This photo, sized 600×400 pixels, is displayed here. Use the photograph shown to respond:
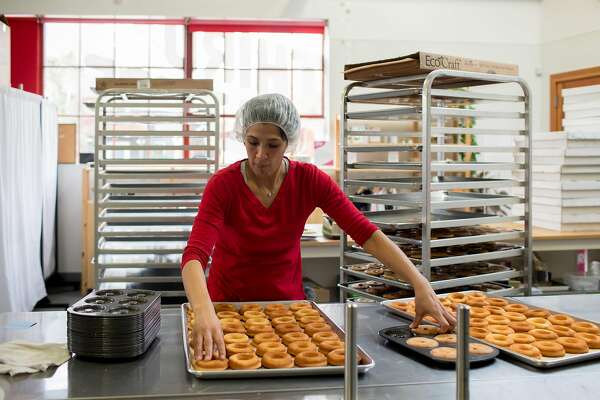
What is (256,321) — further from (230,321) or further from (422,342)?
(422,342)

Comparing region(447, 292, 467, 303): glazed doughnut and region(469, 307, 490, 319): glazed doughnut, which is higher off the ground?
region(447, 292, 467, 303): glazed doughnut

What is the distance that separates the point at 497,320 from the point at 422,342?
35 cm

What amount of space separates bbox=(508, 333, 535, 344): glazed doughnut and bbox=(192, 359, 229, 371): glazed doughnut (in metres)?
0.79

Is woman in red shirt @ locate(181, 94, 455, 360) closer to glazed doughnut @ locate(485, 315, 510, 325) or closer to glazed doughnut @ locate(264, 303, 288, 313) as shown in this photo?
glazed doughnut @ locate(264, 303, 288, 313)

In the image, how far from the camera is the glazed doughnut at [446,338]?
1.68m

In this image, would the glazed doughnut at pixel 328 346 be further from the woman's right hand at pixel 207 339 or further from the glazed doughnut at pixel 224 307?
the glazed doughnut at pixel 224 307

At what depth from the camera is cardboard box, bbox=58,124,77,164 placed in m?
7.30

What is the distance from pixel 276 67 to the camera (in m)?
7.96

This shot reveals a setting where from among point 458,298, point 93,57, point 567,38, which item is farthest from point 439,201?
point 93,57

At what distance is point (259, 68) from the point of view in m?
7.93

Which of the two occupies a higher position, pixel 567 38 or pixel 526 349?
pixel 567 38

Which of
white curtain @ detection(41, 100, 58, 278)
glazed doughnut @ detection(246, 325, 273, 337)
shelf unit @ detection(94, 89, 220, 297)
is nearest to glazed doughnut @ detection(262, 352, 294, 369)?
glazed doughnut @ detection(246, 325, 273, 337)

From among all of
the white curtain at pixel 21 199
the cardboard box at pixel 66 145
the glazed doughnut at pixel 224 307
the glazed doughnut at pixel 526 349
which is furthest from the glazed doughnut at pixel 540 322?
the cardboard box at pixel 66 145

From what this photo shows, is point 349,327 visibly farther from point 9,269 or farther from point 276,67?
point 276,67
